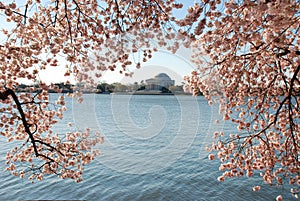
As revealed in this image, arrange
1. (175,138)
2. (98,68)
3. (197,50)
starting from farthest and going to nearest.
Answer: (175,138), (197,50), (98,68)

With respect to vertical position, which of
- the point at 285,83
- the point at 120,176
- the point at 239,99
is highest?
the point at 285,83

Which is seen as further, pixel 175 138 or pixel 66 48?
pixel 175 138

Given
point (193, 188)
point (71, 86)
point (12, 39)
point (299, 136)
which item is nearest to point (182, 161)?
point (193, 188)

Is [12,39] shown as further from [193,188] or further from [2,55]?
[193,188]

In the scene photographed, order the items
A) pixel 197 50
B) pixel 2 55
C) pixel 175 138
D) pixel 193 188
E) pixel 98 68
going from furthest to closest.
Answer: pixel 175 138
pixel 193 188
pixel 197 50
pixel 98 68
pixel 2 55

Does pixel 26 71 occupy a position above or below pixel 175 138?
above

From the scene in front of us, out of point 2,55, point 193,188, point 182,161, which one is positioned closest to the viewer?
point 2,55

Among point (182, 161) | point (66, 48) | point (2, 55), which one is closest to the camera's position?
point (2, 55)

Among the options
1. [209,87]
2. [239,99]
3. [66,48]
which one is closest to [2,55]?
[66,48]

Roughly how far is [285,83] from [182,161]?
296 inches

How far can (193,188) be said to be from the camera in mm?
8430

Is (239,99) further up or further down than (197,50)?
further down

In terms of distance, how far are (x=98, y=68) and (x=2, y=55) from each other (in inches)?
50.6

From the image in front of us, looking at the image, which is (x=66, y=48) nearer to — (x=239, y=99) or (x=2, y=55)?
(x=2, y=55)
